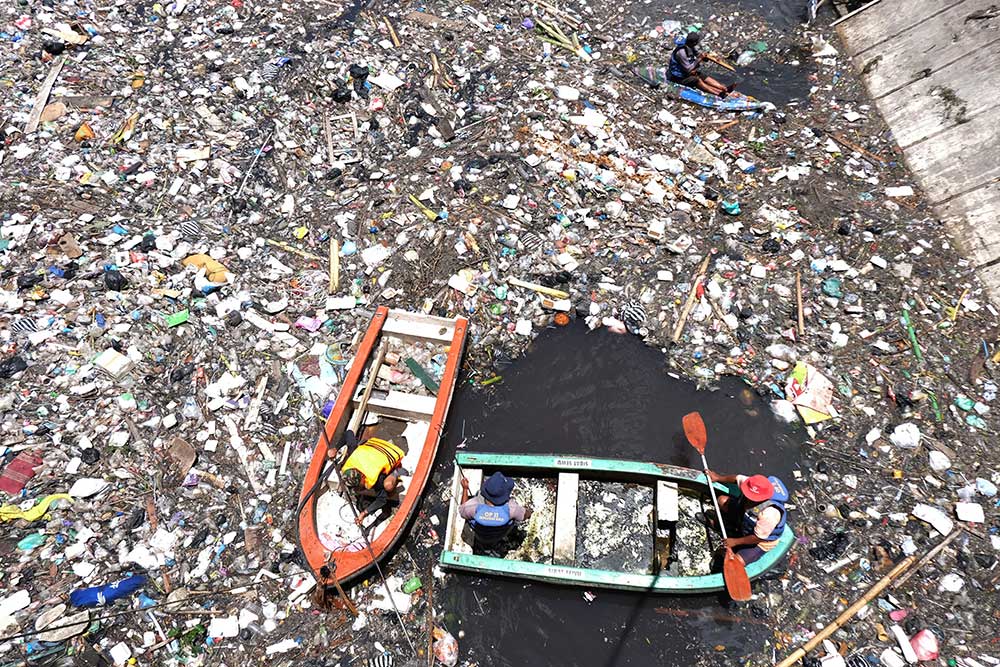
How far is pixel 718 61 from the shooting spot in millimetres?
9562

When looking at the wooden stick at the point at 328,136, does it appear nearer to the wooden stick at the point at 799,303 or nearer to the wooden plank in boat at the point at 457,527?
the wooden plank in boat at the point at 457,527

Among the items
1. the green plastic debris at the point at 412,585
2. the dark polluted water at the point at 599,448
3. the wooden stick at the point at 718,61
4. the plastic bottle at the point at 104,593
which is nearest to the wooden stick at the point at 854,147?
the wooden stick at the point at 718,61

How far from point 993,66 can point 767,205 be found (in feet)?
13.4

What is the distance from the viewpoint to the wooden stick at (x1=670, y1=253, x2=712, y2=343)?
6.48 m

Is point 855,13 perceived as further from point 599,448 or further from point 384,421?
point 384,421

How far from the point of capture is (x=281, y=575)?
16.3 feet

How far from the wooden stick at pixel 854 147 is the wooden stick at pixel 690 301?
3.27 metres

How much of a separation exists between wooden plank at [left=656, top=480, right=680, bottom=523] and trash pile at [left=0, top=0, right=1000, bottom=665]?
4.14 feet

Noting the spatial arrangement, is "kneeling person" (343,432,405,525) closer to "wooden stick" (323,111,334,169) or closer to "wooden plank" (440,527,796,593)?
"wooden plank" (440,527,796,593)

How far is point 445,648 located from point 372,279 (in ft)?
13.4

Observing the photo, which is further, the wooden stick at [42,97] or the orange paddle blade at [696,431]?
the wooden stick at [42,97]

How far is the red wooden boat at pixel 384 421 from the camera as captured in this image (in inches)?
187

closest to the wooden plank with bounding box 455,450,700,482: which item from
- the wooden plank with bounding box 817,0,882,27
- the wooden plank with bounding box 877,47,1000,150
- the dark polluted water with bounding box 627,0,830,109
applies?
the wooden plank with bounding box 877,47,1000,150

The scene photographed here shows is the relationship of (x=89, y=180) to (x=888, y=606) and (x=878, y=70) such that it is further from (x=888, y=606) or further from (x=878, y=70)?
(x=878, y=70)
